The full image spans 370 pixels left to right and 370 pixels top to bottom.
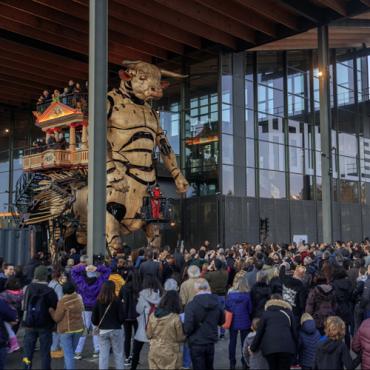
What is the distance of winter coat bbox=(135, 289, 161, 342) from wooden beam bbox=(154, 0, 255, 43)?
1646 centimetres

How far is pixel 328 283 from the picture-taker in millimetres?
8289

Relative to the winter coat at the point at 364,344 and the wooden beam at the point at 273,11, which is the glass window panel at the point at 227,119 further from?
the winter coat at the point at 364,344

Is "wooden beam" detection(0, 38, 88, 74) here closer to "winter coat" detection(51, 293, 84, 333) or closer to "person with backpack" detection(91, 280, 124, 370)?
"winter coat" detection(51, 293, 84, 333)

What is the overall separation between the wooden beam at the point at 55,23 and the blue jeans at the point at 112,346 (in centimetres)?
1708

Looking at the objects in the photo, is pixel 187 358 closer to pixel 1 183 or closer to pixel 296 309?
pixel 296 309

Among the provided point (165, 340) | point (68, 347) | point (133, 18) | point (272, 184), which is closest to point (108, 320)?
point (68, 347)

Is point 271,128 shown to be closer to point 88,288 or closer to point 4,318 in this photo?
point 88,288

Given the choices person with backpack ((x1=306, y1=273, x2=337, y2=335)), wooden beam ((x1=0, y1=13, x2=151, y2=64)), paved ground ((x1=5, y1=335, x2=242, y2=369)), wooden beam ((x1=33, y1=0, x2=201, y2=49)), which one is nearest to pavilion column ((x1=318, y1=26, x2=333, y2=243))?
wooden beam ((x1=33, y1=0, x2=201, y2=49))

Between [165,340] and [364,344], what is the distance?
7.34 feet

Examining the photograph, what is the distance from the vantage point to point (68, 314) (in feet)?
24.1

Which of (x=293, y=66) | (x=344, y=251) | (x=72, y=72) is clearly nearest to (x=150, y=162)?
(x=344, y=251)

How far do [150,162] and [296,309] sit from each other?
1107cm

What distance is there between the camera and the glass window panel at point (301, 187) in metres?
29.7

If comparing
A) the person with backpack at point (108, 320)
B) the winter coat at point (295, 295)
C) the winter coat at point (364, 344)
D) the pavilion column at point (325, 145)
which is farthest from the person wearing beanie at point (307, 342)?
the pavilion column at point (325, 145)
